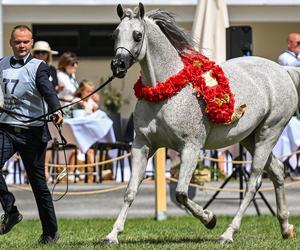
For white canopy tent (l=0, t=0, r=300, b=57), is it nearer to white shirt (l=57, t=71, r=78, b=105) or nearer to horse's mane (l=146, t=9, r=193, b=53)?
white shirt (l=57, t=71, r=78, b=105)

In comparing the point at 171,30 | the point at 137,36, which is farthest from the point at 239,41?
the point at 137,36

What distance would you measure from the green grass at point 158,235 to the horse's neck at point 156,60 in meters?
1.55

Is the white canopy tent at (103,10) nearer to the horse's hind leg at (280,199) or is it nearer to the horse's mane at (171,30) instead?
the horse's hind leg at (280,199)

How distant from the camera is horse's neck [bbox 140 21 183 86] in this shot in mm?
9586

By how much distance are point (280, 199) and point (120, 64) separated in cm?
273

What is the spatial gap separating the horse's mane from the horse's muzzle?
0.72 m

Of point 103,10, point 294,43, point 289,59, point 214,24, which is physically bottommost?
point 289,59

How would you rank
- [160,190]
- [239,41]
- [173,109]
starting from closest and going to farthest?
[173,109], [160,190], [239,41]

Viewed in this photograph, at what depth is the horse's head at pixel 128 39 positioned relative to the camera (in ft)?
30.0

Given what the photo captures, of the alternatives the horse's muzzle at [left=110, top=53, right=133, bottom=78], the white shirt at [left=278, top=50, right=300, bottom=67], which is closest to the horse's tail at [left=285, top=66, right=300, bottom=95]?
the horse's muzzle at [left=110, top=53, right=133, bottom=78]

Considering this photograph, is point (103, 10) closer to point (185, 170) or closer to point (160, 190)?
point (160, 190)

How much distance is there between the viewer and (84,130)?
1567 centimetres

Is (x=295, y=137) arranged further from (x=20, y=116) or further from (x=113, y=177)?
(x=20, y=116)

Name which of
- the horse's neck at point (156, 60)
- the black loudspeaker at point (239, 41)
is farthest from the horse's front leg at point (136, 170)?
the black loudspeaker at point (239, 41)
